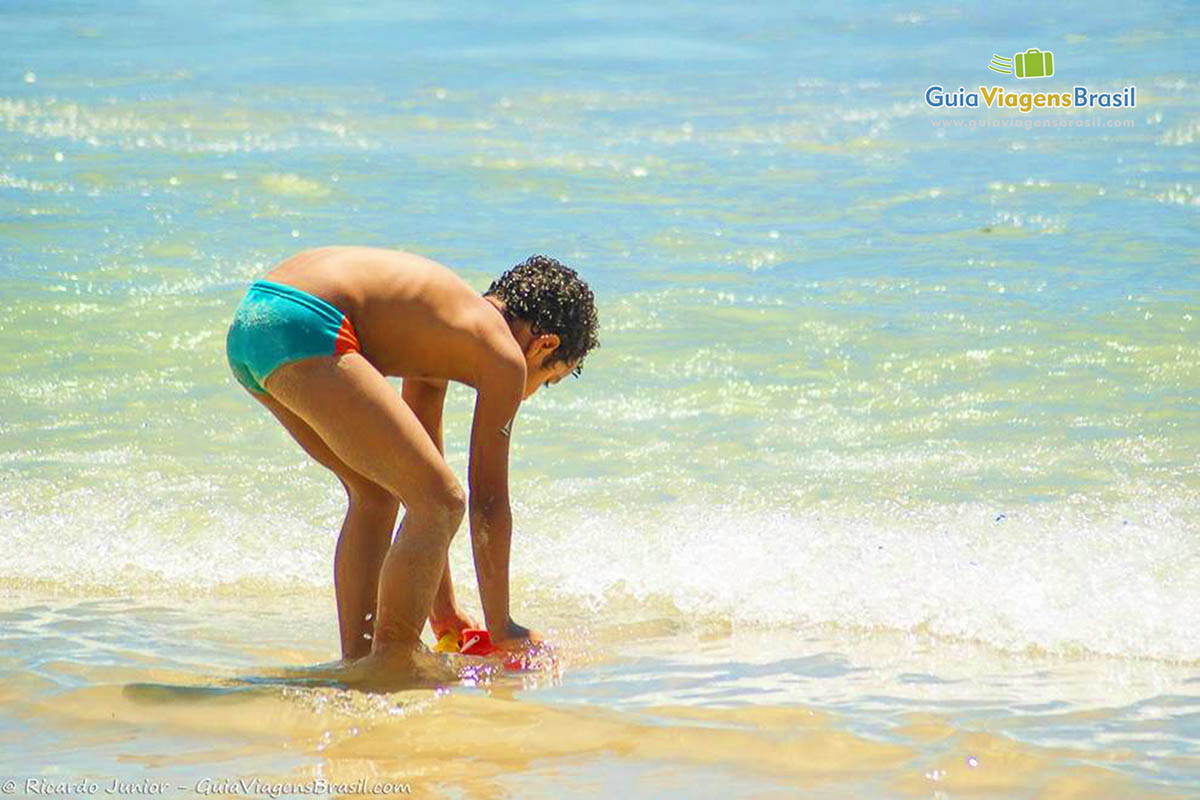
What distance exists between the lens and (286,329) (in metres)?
3.69

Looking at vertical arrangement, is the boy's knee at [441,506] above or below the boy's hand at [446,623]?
above

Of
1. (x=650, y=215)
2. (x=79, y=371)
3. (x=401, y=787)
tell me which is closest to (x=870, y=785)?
(x=401, y=787)

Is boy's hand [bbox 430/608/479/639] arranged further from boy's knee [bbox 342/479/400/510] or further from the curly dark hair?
the curly dark hair

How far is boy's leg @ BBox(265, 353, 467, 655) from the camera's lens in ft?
12.1

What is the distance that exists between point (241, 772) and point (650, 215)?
9244 mm

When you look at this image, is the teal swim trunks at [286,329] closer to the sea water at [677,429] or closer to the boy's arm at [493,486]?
the boy's arm at [493,486]

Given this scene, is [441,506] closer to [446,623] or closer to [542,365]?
[542,365]

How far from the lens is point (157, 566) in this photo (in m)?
5.75

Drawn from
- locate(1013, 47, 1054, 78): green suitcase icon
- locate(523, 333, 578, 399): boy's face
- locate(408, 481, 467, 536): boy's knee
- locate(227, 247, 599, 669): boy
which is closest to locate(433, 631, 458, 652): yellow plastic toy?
locate(227, 247, 599, 669): boy

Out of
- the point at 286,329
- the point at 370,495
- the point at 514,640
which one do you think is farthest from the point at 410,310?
the point at 514,640

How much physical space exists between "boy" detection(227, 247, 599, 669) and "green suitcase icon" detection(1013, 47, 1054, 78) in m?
15.7

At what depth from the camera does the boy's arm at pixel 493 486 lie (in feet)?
12.4

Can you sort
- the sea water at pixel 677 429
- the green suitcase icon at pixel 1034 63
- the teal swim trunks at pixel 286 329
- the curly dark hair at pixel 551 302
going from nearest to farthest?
the sea water at pixel 677 429
the teal swim trunks at pixel 286 329
the curly dark hair at pixel 551 302
the green suitcase icon at pixel 1034 63

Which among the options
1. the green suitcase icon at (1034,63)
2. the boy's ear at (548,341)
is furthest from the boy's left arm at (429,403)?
the green suitcase icon at (1034,63)
